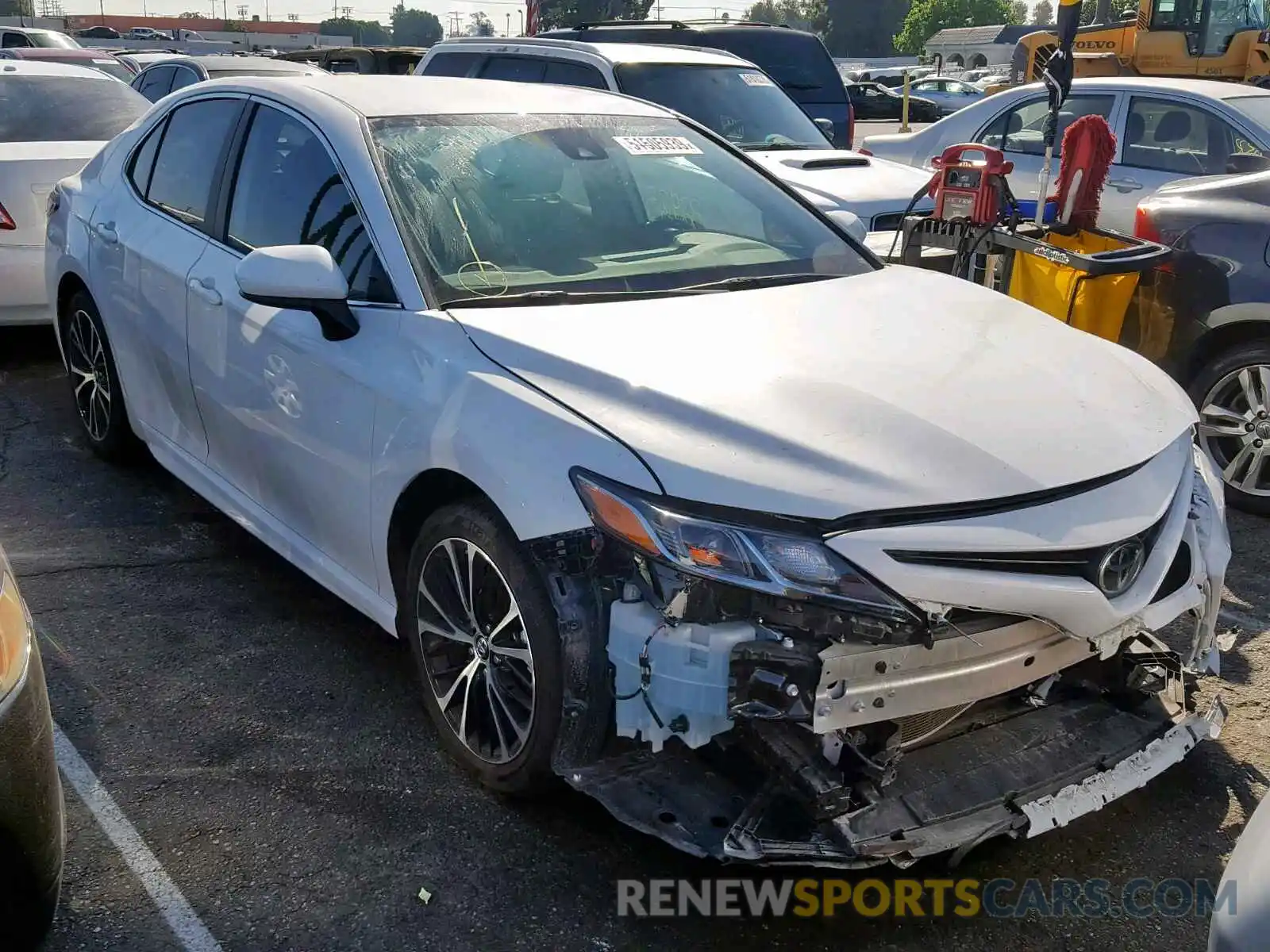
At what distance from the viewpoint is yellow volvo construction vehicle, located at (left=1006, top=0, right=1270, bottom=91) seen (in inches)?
591

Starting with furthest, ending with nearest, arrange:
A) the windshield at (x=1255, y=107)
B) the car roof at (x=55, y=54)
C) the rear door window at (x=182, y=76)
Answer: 1. the car roof at (x=55, y=54)
2. the rear door window at (x=182, y=76)
3. the windshield at (x=1255, y=107)

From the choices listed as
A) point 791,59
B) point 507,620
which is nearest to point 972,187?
point 507,620

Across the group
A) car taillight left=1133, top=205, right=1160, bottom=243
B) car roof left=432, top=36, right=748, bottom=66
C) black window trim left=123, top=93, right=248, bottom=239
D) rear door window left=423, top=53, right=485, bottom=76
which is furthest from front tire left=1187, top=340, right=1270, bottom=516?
rear door window left=423, top=53, right=485, bottom=76

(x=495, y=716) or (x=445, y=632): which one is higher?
(x=445, y=632)

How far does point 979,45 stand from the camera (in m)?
65.4

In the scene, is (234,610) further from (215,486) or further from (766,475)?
(766,475)

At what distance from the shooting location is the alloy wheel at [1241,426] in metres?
5.06

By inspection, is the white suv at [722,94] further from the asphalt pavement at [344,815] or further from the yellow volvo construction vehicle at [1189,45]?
the yellow volvo construction vehicle at [1189,45]

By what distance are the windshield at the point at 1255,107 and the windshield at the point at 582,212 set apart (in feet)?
15.3

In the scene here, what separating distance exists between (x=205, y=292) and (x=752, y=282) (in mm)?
1831

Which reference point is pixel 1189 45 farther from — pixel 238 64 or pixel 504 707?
pixel 504 707

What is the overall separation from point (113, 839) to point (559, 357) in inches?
63.0

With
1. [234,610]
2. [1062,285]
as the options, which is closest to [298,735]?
[234,610]

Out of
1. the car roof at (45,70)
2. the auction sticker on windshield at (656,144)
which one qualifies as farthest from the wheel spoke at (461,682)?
the car roof at (45,70)
